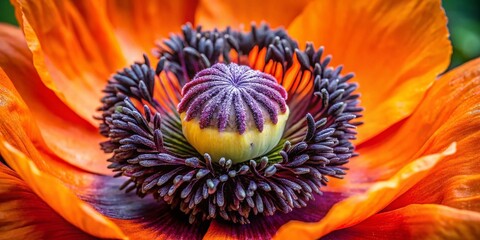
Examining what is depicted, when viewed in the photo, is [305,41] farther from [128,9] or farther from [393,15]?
[128,9]

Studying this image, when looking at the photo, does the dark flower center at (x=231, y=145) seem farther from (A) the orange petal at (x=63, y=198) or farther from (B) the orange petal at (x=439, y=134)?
(A) the orange petal at (x=63, y=198)

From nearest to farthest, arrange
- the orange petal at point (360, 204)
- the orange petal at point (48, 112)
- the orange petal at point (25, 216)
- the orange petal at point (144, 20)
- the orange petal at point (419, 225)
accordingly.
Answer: the orange petal at point (360, 204) < the orange petal at point (419, 225) < the orange petal at point (25, 216) < the orange petal at point (48, 112) < the orange petal at point (144, 20)

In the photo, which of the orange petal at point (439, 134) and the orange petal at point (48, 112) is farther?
the orange petal at point (48, 112)

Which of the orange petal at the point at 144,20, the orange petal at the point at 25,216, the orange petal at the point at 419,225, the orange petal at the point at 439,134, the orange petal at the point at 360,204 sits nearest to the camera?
the orange petal at the point at 360,204

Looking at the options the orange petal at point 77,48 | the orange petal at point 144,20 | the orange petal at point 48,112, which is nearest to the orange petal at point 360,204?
the orange petal at point 48,112

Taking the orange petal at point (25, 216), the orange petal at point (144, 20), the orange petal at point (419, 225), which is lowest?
the orange petal at point (419, 225)

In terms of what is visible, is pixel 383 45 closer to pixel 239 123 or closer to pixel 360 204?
pixel 239 123

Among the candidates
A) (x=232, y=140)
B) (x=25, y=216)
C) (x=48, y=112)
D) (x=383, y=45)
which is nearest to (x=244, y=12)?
(x=383, y=45)

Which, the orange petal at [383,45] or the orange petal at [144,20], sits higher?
the orange petal at [144,20]
